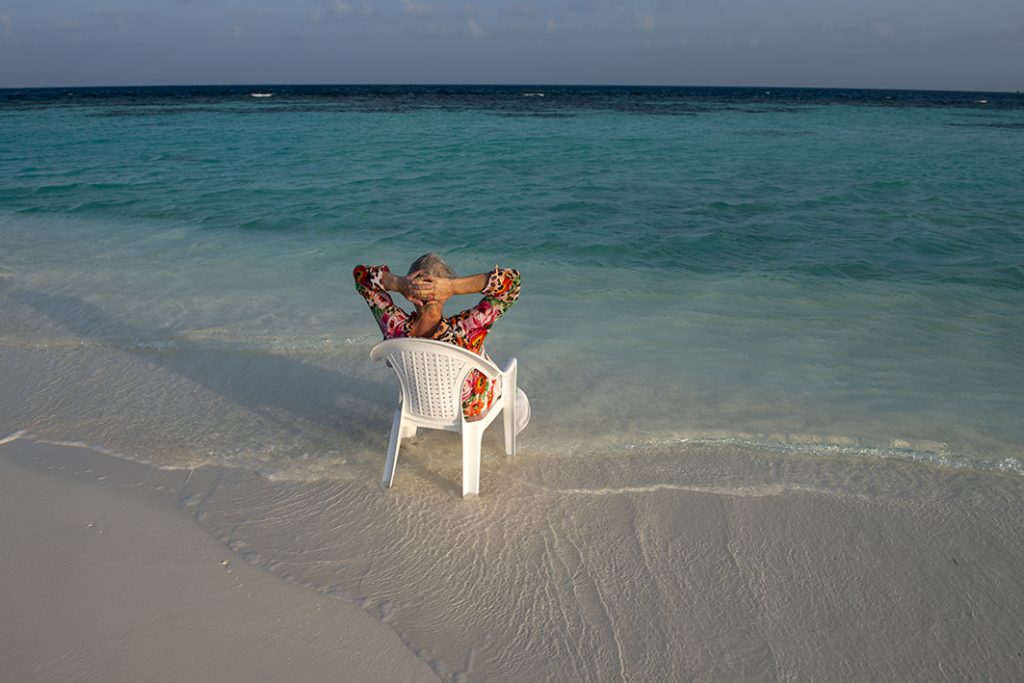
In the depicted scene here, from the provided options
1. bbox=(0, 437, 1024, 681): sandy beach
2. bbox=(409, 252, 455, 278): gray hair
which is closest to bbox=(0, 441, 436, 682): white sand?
bbox=(0, 437, 1024, 681): sandy beach

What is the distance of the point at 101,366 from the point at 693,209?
934 centimetres

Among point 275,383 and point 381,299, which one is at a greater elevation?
point 381,299

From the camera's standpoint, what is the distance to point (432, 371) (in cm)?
361

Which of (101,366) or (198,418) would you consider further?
(101,366)

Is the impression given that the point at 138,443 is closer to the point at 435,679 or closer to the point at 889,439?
the point at 435,679

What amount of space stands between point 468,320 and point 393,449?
0.81m

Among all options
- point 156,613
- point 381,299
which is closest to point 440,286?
point 381,299

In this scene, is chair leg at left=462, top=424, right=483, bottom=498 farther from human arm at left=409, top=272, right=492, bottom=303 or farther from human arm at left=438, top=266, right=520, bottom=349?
human arm at left=409, top=272, right=492, bottom=303

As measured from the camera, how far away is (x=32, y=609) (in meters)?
2.97

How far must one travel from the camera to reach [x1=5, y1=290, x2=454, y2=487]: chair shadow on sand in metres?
4.70

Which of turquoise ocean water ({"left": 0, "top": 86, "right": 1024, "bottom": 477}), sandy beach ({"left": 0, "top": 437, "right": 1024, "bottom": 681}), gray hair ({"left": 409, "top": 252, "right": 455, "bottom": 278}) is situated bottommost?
sandy beach ({"left": 0, "top": 437, "right": 1024, "bottom": 681})

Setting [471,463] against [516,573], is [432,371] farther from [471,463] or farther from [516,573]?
[516,573]

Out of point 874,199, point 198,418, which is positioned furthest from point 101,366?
point 874,199

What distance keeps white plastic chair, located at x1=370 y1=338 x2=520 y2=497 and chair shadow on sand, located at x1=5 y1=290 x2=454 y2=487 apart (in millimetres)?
313
